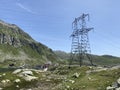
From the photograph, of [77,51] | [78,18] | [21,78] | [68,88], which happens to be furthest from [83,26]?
[68,88]

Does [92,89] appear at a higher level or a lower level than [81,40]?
lower

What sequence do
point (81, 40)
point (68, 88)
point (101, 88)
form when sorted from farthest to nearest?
point (81, 40), point (68, 88), point (101, 88)

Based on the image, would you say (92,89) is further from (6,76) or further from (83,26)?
(83,26)

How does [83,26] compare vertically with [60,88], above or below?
above

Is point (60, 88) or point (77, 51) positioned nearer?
point (60, 88)

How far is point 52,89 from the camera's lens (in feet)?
158

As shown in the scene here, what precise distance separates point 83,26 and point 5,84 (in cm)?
5521

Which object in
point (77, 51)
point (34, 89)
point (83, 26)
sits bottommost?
point (34, 89)

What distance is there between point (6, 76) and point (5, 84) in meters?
9.59

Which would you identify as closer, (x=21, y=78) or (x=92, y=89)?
(x=92, y=89)

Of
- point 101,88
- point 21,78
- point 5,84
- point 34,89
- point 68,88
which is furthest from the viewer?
point 21,78

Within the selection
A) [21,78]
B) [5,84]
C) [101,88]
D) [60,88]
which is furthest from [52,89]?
[21,78]

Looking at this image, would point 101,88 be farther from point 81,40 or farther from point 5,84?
point 81,40

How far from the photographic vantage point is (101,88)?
1626 inches
